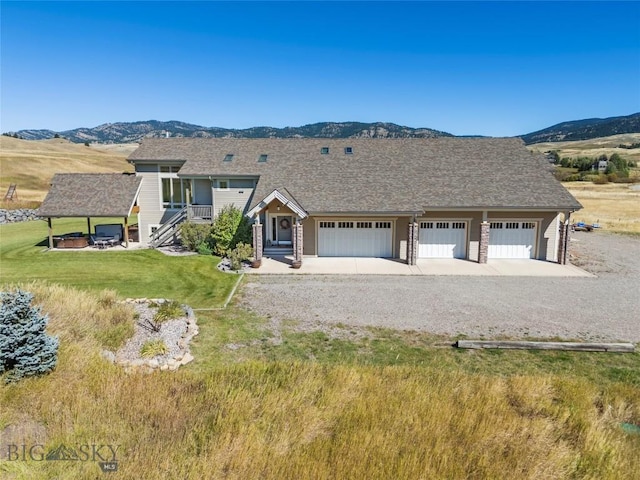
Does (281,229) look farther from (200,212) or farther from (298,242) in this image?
(200,212)

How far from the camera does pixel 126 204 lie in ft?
79.5

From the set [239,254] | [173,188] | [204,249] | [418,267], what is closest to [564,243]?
[418,267]

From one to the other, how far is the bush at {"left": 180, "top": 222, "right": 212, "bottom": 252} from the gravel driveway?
6015 millimetres

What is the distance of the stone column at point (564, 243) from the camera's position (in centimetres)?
2083

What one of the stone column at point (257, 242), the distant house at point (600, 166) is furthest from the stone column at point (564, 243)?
the distant house at point (600, 166)

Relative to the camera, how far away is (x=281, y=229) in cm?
2450

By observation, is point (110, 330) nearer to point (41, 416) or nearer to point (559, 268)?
point (41, 416)

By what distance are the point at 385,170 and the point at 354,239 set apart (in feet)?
16.7

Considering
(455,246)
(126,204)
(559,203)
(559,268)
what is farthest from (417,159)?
(126,204)

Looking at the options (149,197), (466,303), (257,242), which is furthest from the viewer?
(149,197)

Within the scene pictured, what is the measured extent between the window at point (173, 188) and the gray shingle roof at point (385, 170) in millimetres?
994

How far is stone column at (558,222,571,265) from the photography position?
820 inches

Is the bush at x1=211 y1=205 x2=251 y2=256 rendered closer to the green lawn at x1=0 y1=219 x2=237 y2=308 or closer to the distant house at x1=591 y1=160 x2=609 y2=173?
the green lawn at x1=0 y1=219 x2=237 y2=308

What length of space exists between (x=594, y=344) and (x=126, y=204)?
23.8 m
